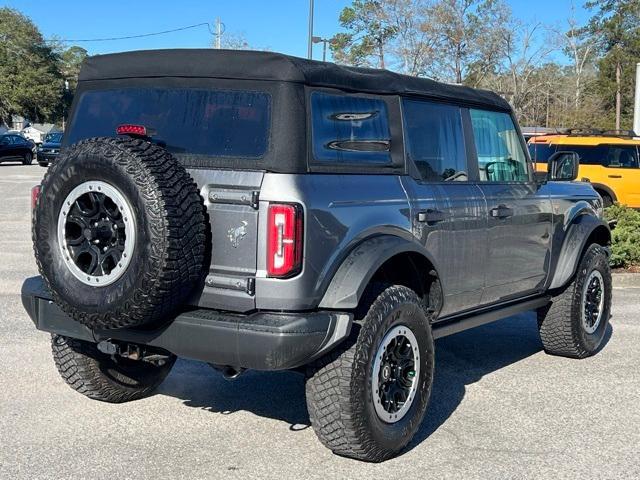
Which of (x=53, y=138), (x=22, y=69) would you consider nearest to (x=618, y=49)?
(x=53, y=138)

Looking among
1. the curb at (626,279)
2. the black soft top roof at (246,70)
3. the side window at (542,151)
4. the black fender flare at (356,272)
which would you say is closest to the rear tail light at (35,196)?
the black soft top roof at (246,70)

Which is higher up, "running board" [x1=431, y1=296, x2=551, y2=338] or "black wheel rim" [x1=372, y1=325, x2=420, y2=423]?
"running board" [x1=431, y1=296, x2=551, y2=338]

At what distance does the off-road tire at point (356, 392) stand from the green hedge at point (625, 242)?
282 inches

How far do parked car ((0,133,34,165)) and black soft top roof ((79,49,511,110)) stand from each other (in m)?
34.4

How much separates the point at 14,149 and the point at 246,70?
35672mm

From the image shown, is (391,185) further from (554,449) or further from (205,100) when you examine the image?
(554,449)

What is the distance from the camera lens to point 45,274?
163 inches

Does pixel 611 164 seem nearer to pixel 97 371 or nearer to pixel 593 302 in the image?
pixel 593 302

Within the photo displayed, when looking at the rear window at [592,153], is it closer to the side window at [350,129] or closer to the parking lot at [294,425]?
the parking lot at [294,425]

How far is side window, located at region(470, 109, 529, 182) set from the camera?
5668 mm

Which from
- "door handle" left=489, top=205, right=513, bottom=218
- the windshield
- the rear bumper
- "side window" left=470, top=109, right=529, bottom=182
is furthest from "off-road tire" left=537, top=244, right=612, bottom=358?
the windshield

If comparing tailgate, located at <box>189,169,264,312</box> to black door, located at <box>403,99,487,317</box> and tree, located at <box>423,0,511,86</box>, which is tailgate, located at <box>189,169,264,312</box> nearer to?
black door, located at <box>403,99,487,317</box>

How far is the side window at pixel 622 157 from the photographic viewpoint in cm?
1764

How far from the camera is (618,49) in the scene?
54.2 m
